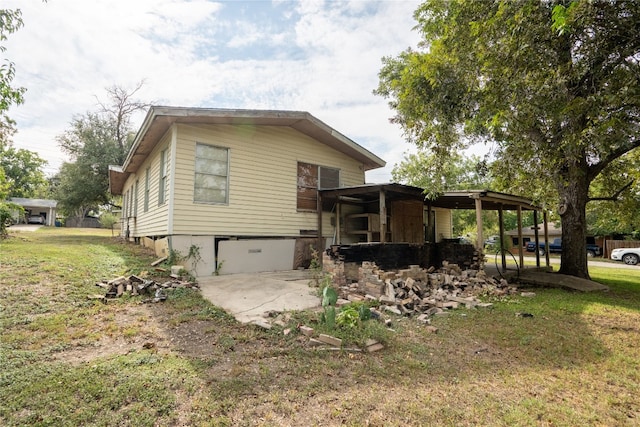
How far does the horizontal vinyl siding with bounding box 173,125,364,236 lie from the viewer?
7.39 metres

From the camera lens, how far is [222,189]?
7977mm

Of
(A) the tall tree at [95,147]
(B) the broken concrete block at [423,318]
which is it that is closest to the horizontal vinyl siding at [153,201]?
(B) the broken concrete block at [423,318]

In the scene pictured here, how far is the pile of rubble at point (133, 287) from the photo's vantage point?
204 inches

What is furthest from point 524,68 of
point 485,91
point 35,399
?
point 35,399

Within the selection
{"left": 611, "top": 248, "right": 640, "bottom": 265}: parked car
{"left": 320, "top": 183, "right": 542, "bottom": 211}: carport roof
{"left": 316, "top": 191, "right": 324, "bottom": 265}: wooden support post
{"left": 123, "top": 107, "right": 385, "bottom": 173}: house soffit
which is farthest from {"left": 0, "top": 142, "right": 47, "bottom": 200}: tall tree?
{"left": 611, "top": 248, "right": 640, "bottom": 265}: parked car

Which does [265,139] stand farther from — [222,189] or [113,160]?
[113,160]

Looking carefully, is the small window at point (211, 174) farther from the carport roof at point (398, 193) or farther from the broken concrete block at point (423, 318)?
the broken concrete block at point (423, 318)

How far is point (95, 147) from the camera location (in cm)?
2020

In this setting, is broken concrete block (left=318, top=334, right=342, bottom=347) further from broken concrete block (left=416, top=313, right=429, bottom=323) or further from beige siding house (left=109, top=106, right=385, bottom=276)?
beige siding house (left=109, top=106, right=385, bottom=276)

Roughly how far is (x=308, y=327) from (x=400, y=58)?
485 inches

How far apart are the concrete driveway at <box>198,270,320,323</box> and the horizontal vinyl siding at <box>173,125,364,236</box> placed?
1422 mm

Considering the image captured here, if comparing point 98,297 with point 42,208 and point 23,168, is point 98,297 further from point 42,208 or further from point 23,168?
point 23,168

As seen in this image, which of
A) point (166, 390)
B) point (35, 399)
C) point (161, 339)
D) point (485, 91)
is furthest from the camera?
point (485, 91)

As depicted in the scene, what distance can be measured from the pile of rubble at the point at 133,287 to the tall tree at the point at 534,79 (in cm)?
661
